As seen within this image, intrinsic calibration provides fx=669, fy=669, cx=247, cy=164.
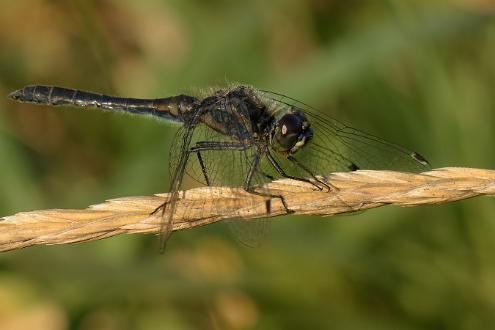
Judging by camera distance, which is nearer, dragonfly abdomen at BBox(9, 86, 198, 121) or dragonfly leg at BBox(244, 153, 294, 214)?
dragonfly leg at BBox(244, 153, 294, 214)

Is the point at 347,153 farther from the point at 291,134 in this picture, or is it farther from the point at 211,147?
the point at 211,147

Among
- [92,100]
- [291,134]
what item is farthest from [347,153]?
[92,100]

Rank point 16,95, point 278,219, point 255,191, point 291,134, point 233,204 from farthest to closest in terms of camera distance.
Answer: point 278,219 < point 16,95 < point 291,134 < point 255,191 < point 233,204

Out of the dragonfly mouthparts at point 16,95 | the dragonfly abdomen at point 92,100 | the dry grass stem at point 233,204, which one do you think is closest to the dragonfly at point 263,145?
the dragonfly abdomen at point 92,100

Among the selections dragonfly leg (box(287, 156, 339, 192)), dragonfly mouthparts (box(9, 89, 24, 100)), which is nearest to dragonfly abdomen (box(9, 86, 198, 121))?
dragonfly mouthparts (box(9, 89, 24, 100))

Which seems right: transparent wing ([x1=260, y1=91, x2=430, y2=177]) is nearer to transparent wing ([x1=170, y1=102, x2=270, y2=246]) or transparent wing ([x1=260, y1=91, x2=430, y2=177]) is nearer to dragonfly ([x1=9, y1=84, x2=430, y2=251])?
dragonfly ([x1=9, y1=84, x2=430, y2=251])

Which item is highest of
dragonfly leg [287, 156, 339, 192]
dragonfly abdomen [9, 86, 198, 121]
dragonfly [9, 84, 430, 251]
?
dragonfly abdomen [9, 86, 198, 121]
